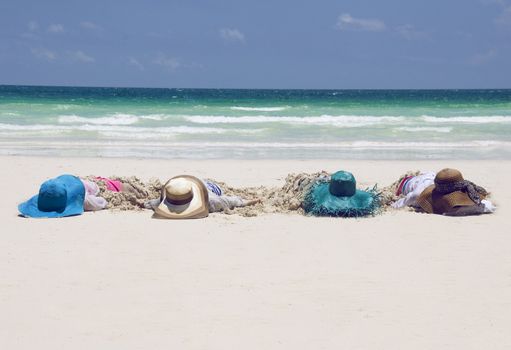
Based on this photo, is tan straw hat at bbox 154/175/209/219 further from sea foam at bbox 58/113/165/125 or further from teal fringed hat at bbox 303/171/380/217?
sea foam at bbox 58/113/165/125

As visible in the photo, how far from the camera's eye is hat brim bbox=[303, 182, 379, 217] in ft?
24.9

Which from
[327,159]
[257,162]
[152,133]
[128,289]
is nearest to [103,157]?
[257,162]

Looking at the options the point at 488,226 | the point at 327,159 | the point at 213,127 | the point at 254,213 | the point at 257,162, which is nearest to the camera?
the point at 488,226

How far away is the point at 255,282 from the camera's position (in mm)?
5168

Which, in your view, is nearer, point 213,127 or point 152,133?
point 152,133

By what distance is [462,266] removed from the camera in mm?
5652

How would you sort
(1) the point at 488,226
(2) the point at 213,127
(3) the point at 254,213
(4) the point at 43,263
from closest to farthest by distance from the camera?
1. (4) the point at 43,263
2. (1) the point at 488,226
3. (3) the point at 254,213
4. (2) the point at 213,127

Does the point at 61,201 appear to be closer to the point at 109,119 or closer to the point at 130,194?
the point at 130,194

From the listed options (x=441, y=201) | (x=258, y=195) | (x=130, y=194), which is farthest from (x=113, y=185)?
(x=441, y=201)

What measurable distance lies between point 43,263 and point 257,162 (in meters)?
6.84

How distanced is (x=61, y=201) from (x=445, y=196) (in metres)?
4.23

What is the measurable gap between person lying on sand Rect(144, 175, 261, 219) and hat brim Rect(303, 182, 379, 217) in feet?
3.04

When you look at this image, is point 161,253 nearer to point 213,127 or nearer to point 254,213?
point 254,213

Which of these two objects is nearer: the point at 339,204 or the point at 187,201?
the point at 187,201
